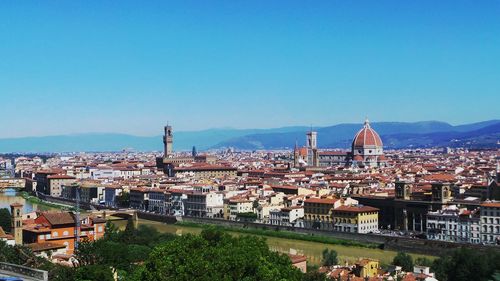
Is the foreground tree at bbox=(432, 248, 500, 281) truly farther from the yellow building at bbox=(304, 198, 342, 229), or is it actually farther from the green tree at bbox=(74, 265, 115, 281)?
the yellow building at bbox=(304, 198, 342, 229)

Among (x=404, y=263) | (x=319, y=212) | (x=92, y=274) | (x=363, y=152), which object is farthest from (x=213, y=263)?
(x=363, y=152)

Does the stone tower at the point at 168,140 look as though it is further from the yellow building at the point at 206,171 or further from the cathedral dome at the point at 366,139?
the cathedral dome at the point at 366,139

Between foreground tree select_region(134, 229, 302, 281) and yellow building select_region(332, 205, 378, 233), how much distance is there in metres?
21.7

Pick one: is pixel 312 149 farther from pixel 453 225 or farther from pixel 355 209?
Answer: pixel 453 225

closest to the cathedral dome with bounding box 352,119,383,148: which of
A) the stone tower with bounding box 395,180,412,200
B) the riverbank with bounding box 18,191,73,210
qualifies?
the riverbank with bounding box 18,191,73,210

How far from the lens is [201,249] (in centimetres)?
1330

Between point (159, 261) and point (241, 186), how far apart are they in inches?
1544

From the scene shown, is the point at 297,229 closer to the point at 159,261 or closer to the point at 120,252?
the point at 120,252

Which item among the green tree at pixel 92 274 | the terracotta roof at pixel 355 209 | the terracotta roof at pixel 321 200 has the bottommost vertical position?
the terracotta roof at pixel 355 209

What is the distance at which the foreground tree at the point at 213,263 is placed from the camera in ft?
39.9

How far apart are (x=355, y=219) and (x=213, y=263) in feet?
77.8

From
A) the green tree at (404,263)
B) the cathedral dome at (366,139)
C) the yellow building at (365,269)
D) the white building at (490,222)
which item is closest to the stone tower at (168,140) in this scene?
the cathedral dome at (366,139)

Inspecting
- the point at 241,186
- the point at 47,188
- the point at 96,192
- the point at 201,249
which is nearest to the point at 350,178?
the point at 241,186

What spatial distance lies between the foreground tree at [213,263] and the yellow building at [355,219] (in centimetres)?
2168
